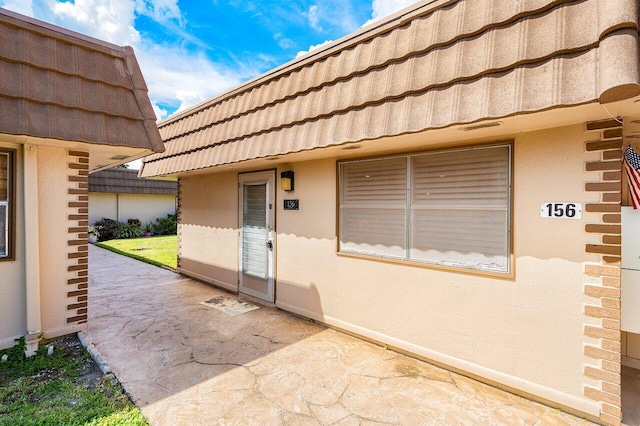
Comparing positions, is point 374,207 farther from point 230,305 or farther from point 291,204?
point 230,305

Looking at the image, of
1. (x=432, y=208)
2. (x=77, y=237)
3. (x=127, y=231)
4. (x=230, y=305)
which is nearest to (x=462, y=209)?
(x=432, y=208)

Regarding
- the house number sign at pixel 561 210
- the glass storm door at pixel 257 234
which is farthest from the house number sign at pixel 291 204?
the house number sign at pixel 561 210

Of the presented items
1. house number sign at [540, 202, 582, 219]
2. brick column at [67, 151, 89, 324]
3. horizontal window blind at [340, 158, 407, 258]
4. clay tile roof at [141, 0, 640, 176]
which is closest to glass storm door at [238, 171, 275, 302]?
clay tile roof at [141, 0, 640, 176]

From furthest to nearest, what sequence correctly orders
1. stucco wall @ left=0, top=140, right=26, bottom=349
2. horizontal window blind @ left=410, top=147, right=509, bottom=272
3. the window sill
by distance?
stucco wall @ left=0, top=140, right=26, bottom=349 → horizontal window blind @ left=410, top=147, right=509, bottom=272 → the window sill

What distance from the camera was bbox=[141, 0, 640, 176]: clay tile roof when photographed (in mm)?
2150

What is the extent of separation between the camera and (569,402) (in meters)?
2.84

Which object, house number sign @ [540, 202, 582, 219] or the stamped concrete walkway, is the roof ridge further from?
house number sign @ [540, 202, 582, 219]

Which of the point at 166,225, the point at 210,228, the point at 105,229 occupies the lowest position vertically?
the point at 105,229

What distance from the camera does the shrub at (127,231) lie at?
55.0 feet

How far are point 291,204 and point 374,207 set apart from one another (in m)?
1.69

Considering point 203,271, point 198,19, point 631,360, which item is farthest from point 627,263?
point 198,19

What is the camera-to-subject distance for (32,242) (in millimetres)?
4137

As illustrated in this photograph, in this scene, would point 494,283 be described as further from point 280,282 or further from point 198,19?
point 198,19

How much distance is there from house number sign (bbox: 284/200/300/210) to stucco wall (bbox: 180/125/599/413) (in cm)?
12
